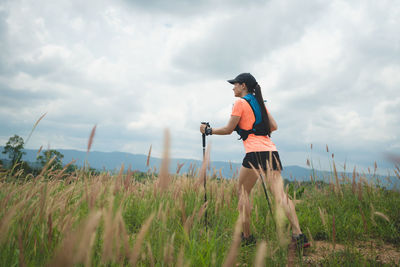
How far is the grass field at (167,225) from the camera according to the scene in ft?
3.05

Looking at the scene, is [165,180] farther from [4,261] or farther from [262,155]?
[262,155]

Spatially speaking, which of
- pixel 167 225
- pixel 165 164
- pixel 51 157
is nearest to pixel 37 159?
pixel 51 157

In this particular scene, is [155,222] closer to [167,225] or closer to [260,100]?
[167,225]

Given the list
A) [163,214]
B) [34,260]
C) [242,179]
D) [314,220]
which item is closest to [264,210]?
[314,220]

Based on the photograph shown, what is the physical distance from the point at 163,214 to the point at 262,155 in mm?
1947

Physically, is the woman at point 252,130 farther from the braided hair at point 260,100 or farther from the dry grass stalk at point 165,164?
the dry grass stalk at point 165,164

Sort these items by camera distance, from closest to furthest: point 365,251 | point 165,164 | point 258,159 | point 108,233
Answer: point 108,233 → point 165,164 → point 365,251 → point 258,159

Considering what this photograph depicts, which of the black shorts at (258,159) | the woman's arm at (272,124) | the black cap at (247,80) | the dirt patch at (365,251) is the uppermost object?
the black cap at (247,80)

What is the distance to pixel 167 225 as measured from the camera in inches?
82.7

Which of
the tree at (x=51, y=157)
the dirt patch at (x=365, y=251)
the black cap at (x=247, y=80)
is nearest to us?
the tree at (x=51, y=157)

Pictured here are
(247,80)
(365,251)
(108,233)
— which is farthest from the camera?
(247,80)

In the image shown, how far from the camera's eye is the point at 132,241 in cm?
214

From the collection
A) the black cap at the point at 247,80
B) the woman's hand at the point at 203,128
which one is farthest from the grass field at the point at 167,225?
the black cap at the point at 247,80

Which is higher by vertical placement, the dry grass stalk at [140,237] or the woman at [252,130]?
the woman at [252,130]
